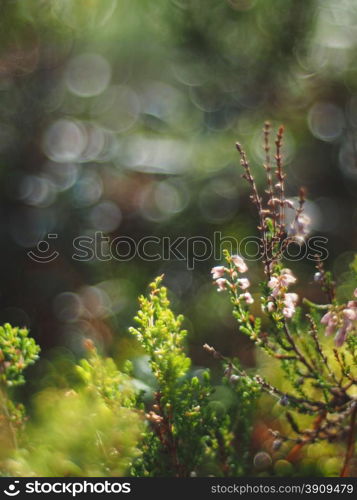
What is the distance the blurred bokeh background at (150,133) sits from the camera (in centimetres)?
157

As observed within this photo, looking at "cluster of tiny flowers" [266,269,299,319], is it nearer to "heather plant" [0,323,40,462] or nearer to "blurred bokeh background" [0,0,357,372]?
"heather plant" [0,323,40,462]

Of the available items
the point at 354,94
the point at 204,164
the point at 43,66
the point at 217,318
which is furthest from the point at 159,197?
the point at 354,94

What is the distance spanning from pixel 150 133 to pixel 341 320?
1.17 meters

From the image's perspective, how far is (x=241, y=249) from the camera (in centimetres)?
155

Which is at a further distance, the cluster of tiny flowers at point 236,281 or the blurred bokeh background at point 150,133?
the blurred bokeh background at point 150,133

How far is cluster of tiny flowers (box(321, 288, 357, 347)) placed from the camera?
0.70 metres

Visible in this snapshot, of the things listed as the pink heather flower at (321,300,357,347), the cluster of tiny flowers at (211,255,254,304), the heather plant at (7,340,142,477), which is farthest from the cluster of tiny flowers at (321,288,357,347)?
the heather plant at (7,340,142,477)

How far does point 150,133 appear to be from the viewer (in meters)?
1.75

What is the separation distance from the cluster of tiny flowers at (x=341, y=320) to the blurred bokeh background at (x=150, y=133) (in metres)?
0.75

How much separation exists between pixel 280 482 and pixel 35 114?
1.39 meters

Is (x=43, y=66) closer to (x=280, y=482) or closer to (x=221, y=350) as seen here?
(x=221, y=350)

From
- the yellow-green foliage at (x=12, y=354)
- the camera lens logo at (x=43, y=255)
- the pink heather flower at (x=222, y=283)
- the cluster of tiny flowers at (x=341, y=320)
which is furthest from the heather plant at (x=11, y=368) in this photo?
the camera lens logo at (x=43, y=255)

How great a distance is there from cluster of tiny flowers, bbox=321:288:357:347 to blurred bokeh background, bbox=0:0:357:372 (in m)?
0.75

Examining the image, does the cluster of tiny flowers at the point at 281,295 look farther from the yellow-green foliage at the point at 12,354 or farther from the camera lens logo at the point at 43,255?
the camera lens logo at the point at 43,255
